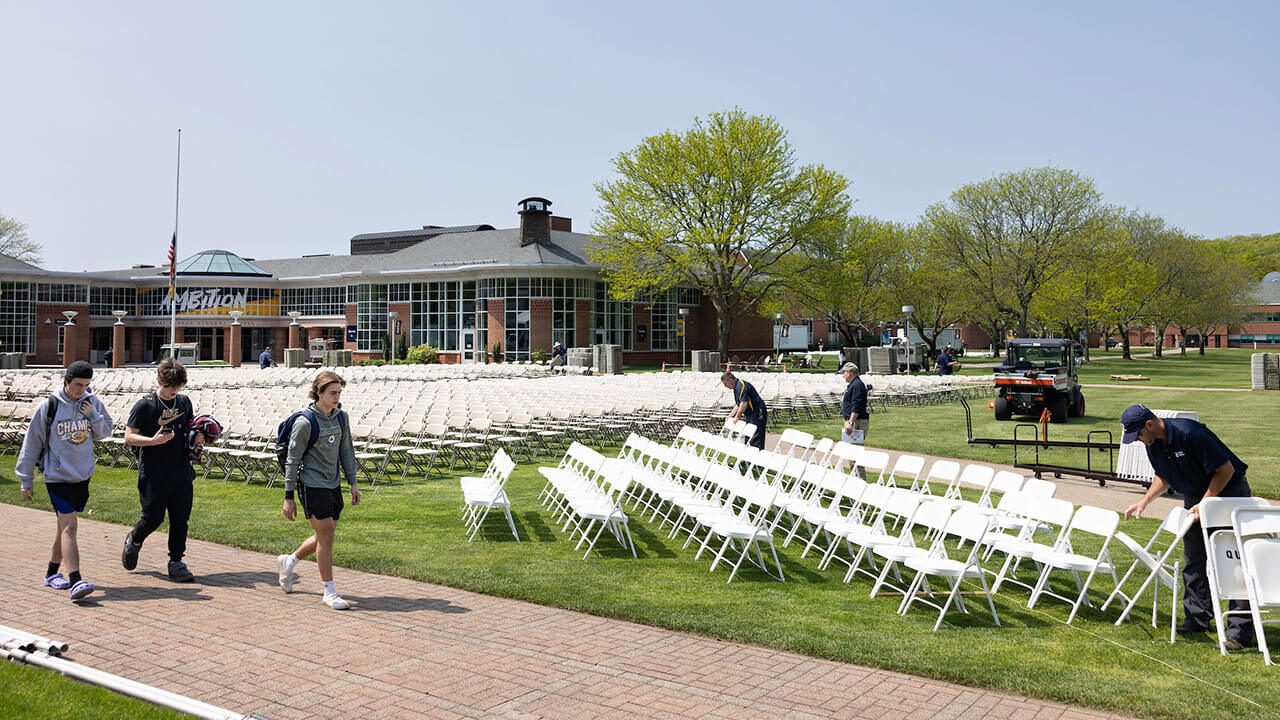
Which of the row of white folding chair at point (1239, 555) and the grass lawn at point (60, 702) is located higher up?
the row of white folding chair at point (1239, 555)

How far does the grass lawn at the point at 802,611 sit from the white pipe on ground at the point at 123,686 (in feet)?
9.18

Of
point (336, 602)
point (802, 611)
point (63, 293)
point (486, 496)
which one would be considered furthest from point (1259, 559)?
point (63, 293)

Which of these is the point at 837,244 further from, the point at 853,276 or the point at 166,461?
the point at 166,461

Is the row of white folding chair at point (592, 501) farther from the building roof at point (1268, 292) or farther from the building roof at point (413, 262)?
the building roof at point (1268, 292)

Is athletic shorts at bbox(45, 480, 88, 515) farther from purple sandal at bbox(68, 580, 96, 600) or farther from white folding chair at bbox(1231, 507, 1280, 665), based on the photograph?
white folding chair at bbox(1231, 507, 1280, 665)

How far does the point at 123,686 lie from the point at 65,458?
113 inches

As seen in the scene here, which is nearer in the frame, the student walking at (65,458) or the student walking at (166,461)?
the student walking at (65,458)

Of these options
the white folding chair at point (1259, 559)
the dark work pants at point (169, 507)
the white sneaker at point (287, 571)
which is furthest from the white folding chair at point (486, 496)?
the white folding chair at point (1259, 559)

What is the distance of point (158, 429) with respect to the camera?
6.70 metres

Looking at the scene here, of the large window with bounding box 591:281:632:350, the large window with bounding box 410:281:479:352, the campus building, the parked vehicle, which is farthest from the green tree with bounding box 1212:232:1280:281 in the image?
the parked vehicle

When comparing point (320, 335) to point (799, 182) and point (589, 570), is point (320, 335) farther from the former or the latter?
point (589, 570)

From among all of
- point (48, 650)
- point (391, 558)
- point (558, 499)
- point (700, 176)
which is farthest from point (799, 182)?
point (48, 650)

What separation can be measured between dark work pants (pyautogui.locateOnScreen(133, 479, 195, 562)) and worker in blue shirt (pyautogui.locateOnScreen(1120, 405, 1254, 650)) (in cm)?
653

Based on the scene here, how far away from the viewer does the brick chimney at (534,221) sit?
59469 mm
